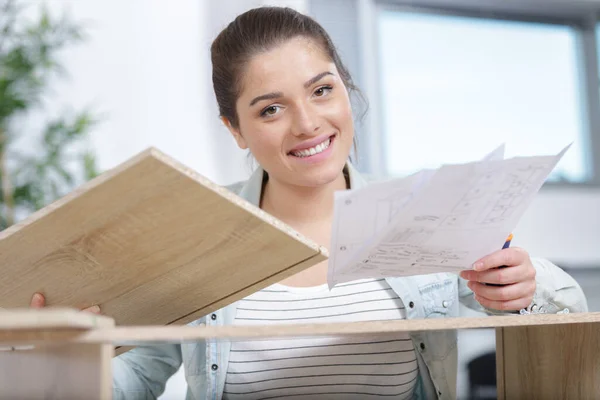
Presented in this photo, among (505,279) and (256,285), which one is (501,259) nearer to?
(505,279)

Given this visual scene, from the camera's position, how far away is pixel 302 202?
5.27ft

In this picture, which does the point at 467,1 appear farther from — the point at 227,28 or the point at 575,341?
the point at 575,341

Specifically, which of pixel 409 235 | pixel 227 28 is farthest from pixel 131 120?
pixel 409 235

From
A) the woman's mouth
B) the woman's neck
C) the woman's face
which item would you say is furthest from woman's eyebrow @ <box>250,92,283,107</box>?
the woman's neck

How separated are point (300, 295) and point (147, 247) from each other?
681mm

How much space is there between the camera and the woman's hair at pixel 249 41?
1492mm

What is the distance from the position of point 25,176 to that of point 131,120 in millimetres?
578

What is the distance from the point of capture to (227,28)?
1608 millimetres

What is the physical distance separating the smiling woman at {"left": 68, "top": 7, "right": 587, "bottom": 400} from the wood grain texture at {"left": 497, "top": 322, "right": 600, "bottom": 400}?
22cm

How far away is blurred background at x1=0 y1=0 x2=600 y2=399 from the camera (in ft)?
10.5

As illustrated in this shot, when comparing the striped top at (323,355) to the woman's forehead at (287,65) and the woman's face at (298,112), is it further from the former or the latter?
the woman's forehead at (287,65)

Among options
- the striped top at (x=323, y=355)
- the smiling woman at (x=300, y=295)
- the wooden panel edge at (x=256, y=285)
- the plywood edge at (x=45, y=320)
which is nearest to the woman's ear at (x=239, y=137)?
the smiling woman at (x=300, y=295)

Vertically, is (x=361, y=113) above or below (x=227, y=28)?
below

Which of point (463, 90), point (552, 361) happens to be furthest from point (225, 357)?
point (463, 90)
